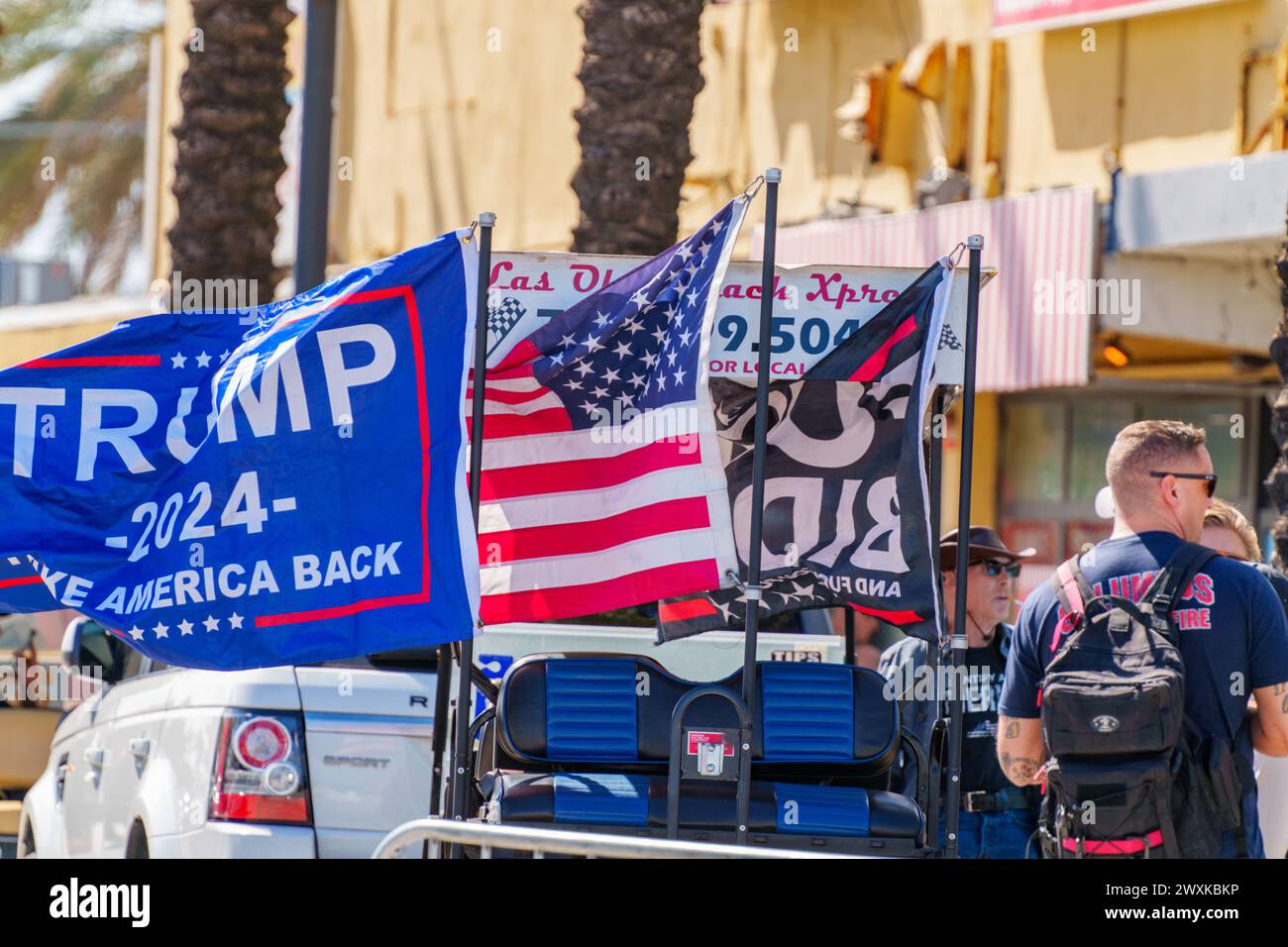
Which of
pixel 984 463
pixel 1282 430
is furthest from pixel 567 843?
pixel 984 463

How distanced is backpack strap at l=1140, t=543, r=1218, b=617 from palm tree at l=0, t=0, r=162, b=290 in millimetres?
24743

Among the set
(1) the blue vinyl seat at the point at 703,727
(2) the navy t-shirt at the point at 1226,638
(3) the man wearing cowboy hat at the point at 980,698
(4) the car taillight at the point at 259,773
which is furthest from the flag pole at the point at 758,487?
(4) the car taillight at the point at 259,773

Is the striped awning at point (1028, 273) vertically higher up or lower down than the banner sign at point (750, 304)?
higher up

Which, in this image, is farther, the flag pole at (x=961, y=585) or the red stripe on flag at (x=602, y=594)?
the red stripe on flag at (x=602, y=594)

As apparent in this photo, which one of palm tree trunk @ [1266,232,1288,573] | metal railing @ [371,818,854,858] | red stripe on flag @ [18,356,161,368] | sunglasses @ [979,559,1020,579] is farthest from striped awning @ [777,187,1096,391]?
metal railing @ [371,818,854,858]

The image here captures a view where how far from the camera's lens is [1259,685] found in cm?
531

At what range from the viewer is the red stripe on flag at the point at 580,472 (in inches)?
228

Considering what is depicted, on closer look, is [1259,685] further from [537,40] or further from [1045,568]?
[537,40]

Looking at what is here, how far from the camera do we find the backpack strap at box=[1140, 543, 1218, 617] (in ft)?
17.5

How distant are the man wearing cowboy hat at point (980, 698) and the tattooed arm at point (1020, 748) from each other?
573 millimetres

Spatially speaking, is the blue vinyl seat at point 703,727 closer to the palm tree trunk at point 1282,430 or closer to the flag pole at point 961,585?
the flag pole at point 961,585

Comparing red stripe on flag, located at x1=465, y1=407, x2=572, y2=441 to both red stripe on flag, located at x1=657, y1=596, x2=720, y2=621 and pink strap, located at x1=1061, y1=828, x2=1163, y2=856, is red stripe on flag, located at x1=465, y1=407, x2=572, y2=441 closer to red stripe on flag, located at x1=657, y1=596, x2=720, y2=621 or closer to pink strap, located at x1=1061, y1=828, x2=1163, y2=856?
red stripe on flag, located at x1=657, y1=596, x2=720, y2=621
